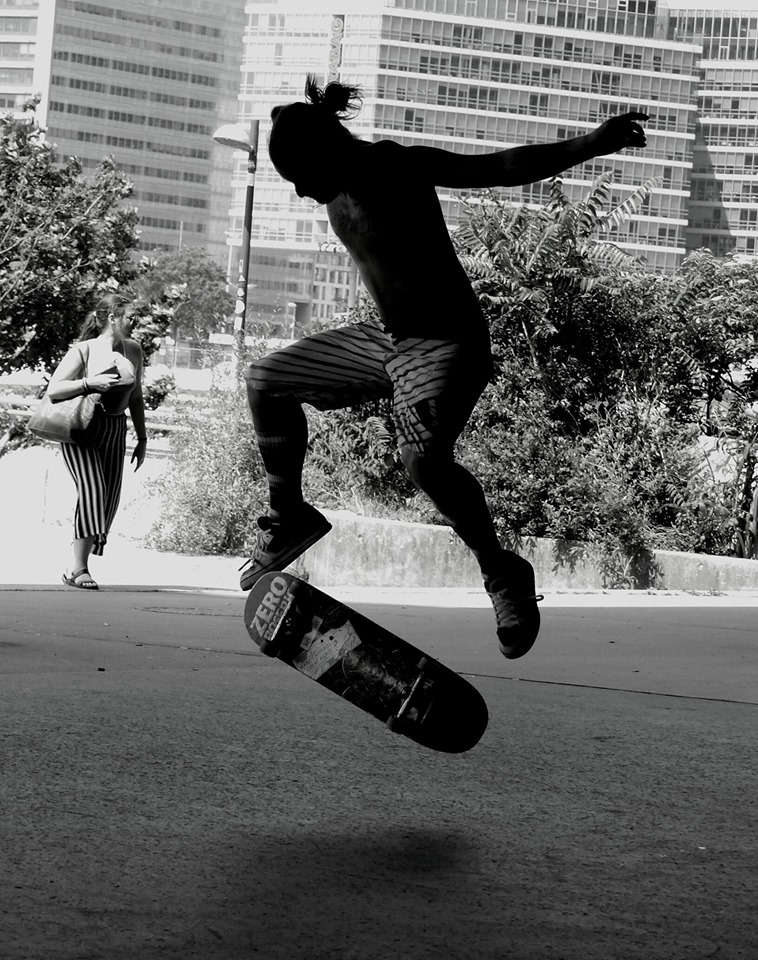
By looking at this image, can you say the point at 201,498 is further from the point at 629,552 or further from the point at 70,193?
the point at 70,193

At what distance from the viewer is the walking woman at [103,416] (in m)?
9.40

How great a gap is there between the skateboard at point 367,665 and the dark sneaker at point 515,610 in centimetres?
63

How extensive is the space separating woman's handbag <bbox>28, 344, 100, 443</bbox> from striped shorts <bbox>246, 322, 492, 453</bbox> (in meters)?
5.03

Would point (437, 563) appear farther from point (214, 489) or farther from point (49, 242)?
point (49, 242)

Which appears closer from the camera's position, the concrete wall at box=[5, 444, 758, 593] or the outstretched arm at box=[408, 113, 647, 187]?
the outstretched arm at box=[408, 113, 647, 187]

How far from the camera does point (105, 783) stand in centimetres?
360

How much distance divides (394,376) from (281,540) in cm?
63

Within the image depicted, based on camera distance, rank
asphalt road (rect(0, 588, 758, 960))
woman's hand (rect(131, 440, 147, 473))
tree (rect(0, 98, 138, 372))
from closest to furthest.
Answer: asphalt road (rect(0, 588, 758, 960))
woman's hand (rect(131, 440, 147, 473))
tree (rect(0, 98, 138, 372))

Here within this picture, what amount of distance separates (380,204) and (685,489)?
1015 cm

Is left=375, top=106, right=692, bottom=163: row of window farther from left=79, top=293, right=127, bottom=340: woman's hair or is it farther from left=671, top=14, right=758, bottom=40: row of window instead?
left=79, top=293, right=127, bottom=340: woman's hair

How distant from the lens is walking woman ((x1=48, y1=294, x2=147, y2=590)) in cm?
940

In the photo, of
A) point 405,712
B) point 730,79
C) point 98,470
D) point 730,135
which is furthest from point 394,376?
point 730,135

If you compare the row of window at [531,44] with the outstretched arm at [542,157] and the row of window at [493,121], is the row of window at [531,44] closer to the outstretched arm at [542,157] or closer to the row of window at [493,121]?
the row of window at [493,121]

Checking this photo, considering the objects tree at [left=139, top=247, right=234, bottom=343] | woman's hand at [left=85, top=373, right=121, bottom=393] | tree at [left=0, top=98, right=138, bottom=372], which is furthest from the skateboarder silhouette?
tree at [left=139, top=247, right=234, bottom=343]
